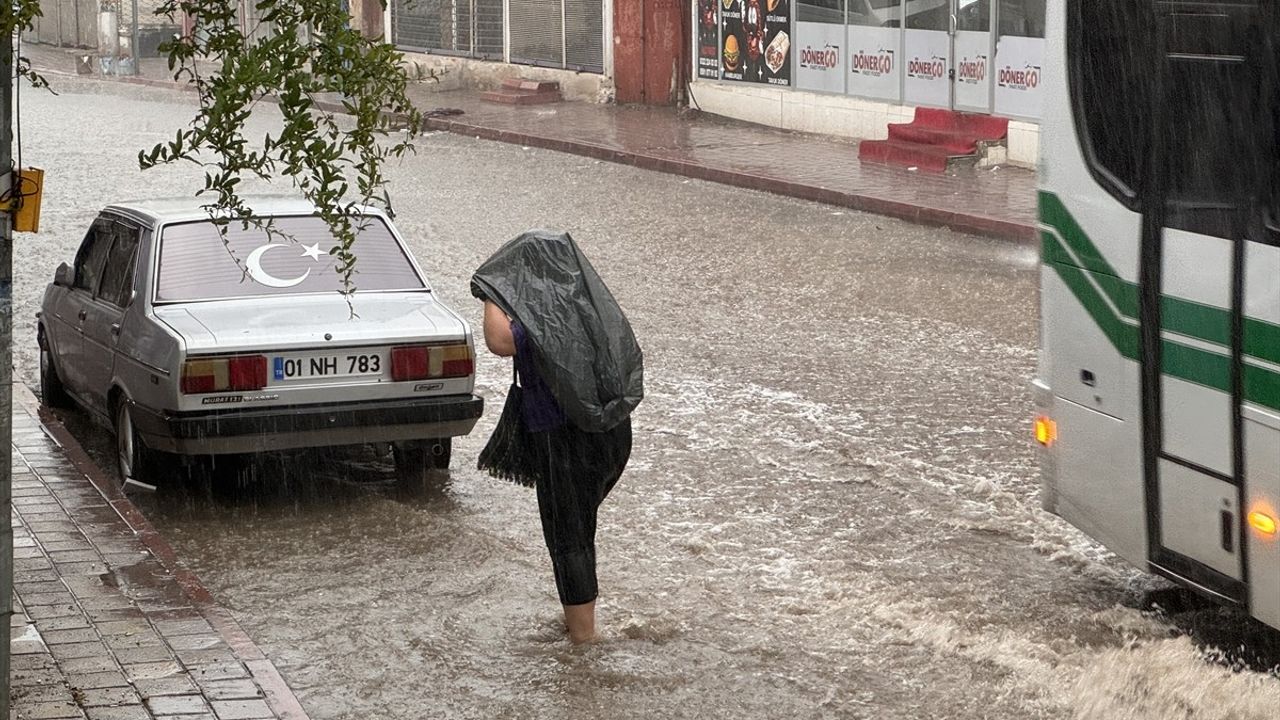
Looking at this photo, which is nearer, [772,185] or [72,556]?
[72,556]

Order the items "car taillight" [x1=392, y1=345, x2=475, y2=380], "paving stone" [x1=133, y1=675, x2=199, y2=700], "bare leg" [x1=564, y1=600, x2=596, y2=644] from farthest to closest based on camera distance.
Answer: "car taillight" [x1=392, y1=345, x2=475, y2=380], "bare leg" [x1=564, y1=600, x2=596, y2=644], "paving stone" [x1=133, y1=675, x2=199, y2=700]

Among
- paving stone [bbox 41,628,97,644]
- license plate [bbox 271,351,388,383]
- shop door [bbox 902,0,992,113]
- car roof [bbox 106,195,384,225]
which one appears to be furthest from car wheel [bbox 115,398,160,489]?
shop door [bbox 902,0,992,113]

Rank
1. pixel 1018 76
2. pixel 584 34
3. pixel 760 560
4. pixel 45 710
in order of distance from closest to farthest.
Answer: pixel 45 710
pixel 760 560
pixel 1018 76
pixel 584 34

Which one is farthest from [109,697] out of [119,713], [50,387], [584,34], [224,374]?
[584,34]

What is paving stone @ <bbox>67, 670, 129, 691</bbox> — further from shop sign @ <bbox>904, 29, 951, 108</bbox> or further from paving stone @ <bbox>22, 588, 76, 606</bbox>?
shop sign @ <bbox>904, 29, 951, 108</bbox>

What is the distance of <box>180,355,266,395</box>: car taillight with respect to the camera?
25.6 feet

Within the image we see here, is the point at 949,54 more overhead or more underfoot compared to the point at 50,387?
more overhead

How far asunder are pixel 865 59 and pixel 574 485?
733 inches

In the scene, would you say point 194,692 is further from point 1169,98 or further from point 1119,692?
point 1169,98

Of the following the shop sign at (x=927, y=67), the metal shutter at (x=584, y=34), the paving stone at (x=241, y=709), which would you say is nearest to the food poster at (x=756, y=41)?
the shop sign at (x=927, y=67)

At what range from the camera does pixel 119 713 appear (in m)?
5.49

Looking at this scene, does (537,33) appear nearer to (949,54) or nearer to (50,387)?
(949,54)

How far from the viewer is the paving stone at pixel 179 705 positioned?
18.1ft

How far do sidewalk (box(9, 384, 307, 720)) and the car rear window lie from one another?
1108 millimetres
